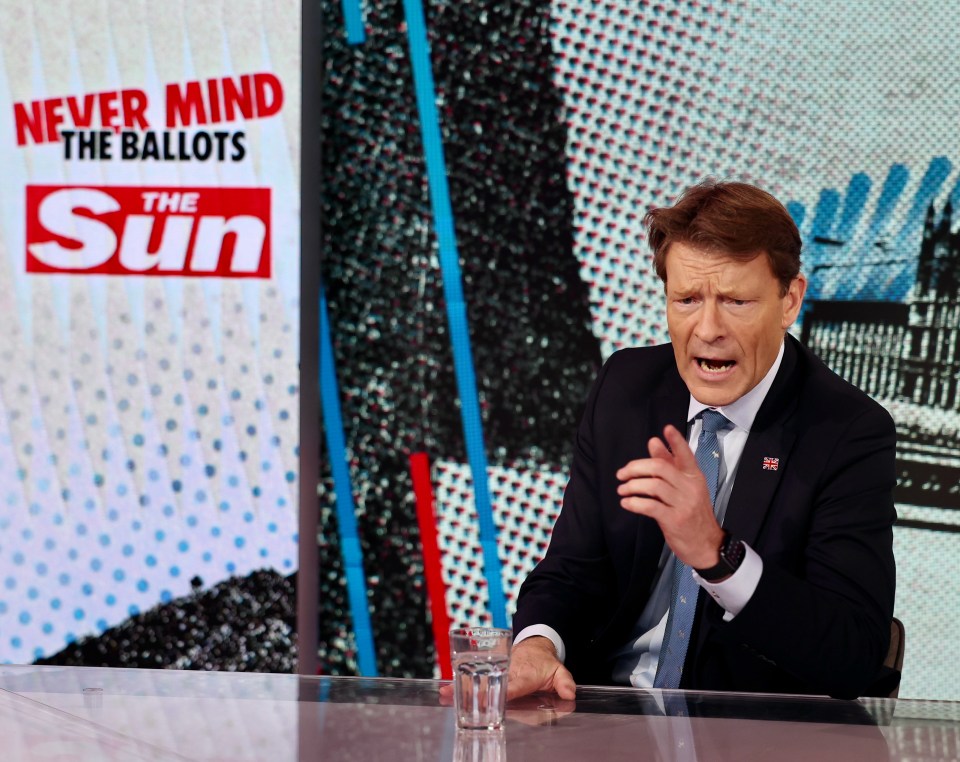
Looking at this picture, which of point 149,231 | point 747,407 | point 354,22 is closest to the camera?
point 747,407

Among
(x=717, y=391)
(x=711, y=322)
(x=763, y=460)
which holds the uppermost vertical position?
(x=711, y=322)

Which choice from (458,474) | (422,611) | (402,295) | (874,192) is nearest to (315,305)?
(402,295)

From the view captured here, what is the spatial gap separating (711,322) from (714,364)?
8 cm

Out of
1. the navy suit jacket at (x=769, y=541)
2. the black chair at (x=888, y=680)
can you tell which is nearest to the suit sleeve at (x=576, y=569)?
the navy suit jacket at (x=769, y=541)

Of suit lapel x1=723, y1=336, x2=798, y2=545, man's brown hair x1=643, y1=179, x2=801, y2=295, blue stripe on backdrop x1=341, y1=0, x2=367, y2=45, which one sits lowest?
suit lapel x1=723, y1=336, x2=798, y2=545

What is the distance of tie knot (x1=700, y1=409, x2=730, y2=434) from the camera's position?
1.91 meters

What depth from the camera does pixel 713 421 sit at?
191cm

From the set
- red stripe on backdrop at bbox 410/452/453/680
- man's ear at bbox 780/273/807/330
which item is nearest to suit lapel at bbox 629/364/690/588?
man's ear at bbox 780/273/807/330

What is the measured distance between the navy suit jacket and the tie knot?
5 cm

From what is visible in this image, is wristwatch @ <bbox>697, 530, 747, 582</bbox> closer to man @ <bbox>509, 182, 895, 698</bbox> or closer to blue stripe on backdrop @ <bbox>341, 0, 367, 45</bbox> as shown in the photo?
man @ <bbox>509, 182, 895, 698</bbox>

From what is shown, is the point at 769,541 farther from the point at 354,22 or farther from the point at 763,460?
the point at 354,22

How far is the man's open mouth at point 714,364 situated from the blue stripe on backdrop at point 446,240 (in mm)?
1305

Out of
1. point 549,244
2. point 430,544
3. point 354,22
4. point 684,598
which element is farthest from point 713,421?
point 354,22

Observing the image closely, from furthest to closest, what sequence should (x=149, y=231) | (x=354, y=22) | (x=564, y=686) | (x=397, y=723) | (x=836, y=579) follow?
(x=354, y=22) → (x=149, y=231) → (x=836, y=579) → (x=564, y=686) → (x=397, y=723)
